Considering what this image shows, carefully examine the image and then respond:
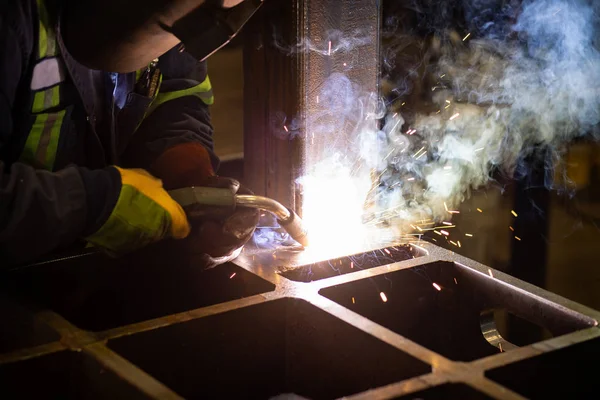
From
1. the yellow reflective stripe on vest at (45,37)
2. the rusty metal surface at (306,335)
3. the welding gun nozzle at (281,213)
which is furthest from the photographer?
the welding gun nozzle at (281,213)

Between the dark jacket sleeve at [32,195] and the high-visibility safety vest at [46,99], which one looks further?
the high-visibility safety vest at [46,99]

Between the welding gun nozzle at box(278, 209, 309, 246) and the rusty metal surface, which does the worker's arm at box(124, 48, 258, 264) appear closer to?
the welding gun nozzle at box(278, 209, 309, 246)

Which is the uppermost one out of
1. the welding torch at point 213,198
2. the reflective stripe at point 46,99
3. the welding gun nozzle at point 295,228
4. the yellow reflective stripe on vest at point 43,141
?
the reflective stripe at point 46,99

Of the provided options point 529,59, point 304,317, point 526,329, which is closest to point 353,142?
point 304,317

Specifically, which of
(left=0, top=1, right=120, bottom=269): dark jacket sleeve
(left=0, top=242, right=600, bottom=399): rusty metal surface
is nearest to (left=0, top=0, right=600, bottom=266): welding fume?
(left=0, top=1, right=120, bottom=269): dark jacket sleeve

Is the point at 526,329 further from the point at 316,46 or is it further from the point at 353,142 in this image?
the point at 316,46

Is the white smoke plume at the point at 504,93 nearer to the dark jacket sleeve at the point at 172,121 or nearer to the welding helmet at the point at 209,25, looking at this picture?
the dark jacket sleeve at the point at 172,121

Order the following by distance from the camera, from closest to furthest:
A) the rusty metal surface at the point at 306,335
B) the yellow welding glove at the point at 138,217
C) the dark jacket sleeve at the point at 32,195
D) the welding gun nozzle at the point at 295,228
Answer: the rusty metal surface at the point at 306,335 < the dark jacket sleeve at the point at 32,195 < the yellow welding glove at the point at 138,217 < the welding gun nozzle at the point at 295,228

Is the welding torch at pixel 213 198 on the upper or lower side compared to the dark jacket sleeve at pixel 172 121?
lower

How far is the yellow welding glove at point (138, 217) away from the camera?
195cm

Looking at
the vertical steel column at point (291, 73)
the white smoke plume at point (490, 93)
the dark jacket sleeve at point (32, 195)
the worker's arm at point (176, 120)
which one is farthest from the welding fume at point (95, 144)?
the white smoke plume at point (490, 93)

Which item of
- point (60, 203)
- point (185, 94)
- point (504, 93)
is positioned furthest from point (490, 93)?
point (60, 203)

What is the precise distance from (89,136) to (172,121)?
0.47m

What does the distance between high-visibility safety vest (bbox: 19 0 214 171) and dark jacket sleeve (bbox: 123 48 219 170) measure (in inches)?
19.6
